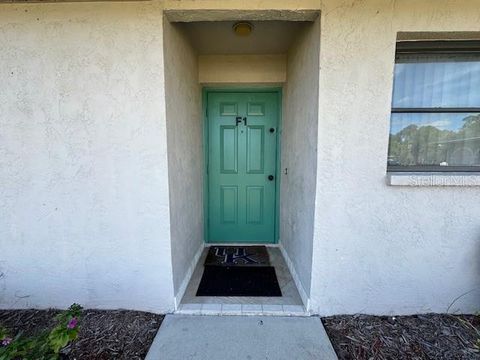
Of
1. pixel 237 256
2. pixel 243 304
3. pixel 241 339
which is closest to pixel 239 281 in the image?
pixel 243 304

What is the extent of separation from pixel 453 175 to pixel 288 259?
171 cm

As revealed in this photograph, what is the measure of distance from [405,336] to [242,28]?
114 inches

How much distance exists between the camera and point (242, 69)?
2984 mm

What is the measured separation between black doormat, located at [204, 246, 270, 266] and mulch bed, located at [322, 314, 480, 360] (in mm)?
1072

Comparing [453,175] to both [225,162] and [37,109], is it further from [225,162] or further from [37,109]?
[37,109]

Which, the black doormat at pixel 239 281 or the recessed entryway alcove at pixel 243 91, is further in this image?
the black doormat at pixel 239 281

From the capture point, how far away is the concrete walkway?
166cm

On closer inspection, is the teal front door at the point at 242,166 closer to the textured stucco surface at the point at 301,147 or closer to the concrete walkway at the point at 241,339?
the textured stucco surface at the point at 301,147

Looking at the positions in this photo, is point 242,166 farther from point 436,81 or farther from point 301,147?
point 436,81

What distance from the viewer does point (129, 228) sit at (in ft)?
6.57

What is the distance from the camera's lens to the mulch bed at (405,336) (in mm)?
1688

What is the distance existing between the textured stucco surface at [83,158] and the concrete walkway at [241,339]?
1.05 ft

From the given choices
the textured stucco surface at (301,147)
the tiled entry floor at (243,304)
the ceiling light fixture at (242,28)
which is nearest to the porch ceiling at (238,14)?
the textured stucco surface at (301,147)

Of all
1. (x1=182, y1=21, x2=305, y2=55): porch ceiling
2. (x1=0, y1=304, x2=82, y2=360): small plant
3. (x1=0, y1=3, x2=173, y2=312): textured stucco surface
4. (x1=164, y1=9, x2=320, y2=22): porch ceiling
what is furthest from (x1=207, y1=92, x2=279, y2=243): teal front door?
(x1=0, y1=304, x2=82, y2=360): small plant
